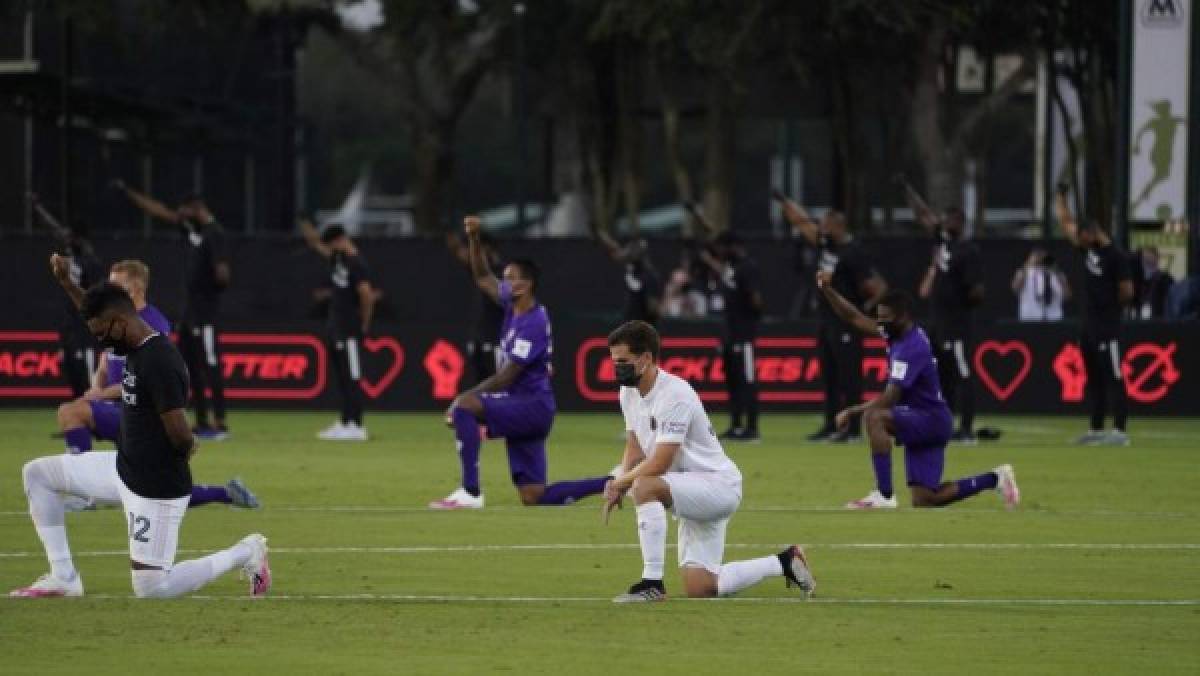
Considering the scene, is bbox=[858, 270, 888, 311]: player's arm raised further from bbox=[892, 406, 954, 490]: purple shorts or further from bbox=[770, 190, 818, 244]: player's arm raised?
bbox=[892, 406, 954, 490]: purple shorts

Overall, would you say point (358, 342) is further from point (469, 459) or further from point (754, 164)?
point (754, 164)

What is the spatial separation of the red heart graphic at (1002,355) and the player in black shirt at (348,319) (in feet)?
28.8

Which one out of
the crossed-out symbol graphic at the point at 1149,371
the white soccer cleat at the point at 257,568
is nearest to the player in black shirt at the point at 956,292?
the crossed-out symbol graphic at the point at 1149,371

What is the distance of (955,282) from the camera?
29828 mm

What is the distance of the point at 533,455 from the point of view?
2158 cm

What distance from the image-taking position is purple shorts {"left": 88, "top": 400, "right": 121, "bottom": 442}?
66.8 feet

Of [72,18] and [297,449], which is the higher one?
[72,18]

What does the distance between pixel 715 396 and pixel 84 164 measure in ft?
65.9

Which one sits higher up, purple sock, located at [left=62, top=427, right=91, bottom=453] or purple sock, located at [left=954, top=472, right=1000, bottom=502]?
purple sock, located at [left=62, top=427, right=91, bottom=453]

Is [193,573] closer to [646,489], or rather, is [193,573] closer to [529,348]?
[646,489]

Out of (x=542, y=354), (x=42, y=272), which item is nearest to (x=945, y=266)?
Answer: (x=542, y=354)

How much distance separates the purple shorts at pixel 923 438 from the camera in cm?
2122

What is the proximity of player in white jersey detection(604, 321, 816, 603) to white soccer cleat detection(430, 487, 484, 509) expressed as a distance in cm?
644

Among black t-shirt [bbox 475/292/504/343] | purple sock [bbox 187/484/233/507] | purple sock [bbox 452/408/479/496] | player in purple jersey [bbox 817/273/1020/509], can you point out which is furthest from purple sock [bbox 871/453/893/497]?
black t-shirt [bbox 475/292/504/343]
